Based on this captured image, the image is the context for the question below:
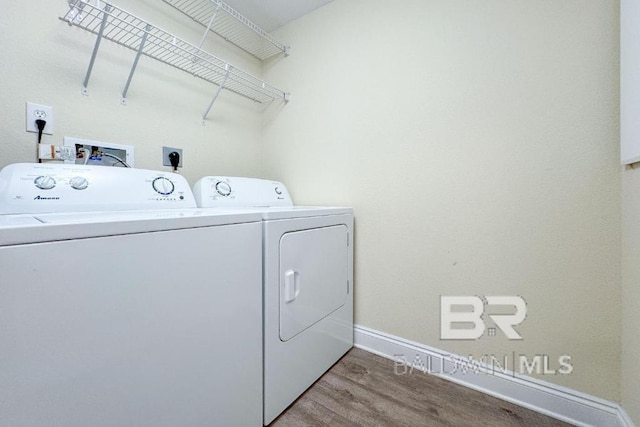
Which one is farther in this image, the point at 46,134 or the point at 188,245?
the point at 46,134

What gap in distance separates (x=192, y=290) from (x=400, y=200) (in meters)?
1.17

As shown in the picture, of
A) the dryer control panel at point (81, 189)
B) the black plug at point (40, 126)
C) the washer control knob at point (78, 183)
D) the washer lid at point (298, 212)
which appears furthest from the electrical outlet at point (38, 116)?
the washer lid at point (298, 212)

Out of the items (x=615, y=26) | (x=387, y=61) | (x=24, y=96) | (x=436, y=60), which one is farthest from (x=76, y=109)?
(x=615, y=26)

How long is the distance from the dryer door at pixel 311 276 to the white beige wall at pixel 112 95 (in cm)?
98

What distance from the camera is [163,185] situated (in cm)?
127

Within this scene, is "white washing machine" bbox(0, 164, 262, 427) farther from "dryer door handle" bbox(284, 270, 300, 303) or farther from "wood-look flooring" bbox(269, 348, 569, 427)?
"wood-look flooring" bbox(269, 348, 569, 427)

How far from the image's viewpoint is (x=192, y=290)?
2.72 feet

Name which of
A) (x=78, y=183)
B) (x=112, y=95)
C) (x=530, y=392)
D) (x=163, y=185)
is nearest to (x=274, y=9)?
(x=112, y=95)

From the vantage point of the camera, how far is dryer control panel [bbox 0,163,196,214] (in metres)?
0.90

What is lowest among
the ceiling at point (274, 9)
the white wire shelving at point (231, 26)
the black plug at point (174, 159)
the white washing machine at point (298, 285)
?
the white washing machine at point (298, 285)

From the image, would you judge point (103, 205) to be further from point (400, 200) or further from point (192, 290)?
point (400, 200)

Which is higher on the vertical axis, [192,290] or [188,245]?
[188,245]

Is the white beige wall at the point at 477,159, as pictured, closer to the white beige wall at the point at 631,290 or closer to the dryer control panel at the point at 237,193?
the white beige wall at the point at 631,290

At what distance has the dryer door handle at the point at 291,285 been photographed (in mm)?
1148
